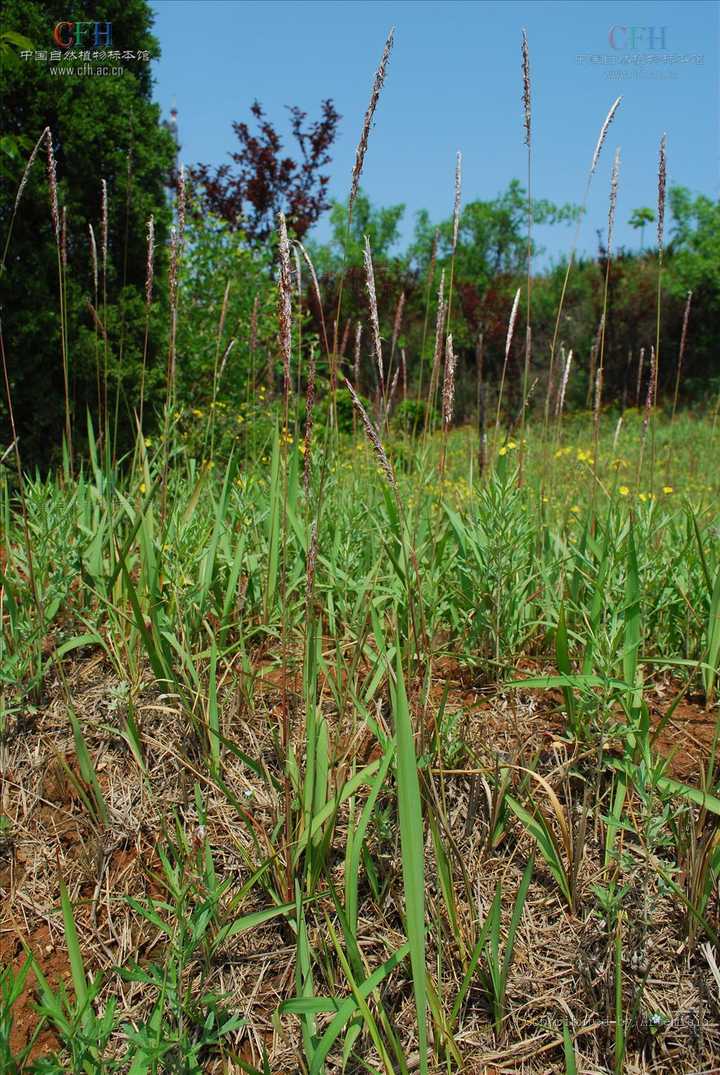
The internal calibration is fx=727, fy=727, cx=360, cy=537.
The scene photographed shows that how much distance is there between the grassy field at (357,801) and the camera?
1429 millimetres

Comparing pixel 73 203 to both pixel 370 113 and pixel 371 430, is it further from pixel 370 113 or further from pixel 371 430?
pixel 371 430

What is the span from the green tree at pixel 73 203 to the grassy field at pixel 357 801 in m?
2.75

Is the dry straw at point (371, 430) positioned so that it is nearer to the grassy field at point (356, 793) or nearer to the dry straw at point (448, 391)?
the grassy field at point (356, 793)

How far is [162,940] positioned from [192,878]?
195mm

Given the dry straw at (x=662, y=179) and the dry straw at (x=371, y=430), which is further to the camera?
the dry straw at (x=662, y=179)

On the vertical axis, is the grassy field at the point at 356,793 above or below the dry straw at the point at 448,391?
below

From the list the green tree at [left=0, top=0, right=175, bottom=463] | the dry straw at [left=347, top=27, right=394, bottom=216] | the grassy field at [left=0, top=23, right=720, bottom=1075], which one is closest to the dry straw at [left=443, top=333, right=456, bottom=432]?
the grassy field at [left=0, top=23, right=720, bottom=1075]

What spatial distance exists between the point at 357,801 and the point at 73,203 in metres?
4.19

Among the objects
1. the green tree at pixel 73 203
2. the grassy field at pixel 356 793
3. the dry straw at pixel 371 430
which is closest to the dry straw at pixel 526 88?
the grassy field at pixel 356 793

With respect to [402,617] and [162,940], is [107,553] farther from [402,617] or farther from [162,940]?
[162,940]

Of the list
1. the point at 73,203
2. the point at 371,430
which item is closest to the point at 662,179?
the point at 371,430

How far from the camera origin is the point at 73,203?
14.6 feet

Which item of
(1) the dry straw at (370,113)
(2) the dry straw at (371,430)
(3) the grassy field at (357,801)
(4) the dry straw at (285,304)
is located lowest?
(3) the grassy field at (357,801)

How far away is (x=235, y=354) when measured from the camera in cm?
712
